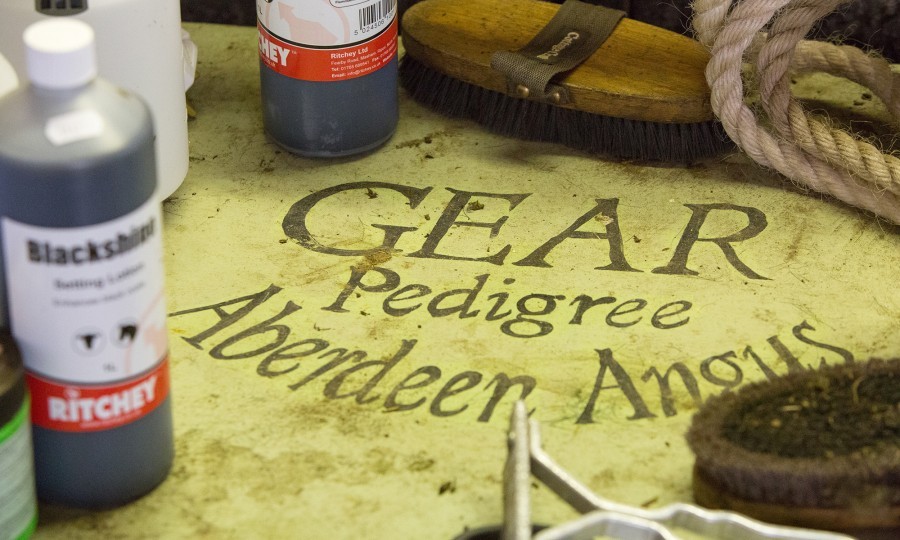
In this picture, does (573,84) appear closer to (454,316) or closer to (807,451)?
(454,316)

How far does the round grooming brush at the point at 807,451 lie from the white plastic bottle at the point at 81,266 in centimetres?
27

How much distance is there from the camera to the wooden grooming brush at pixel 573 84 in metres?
0.88

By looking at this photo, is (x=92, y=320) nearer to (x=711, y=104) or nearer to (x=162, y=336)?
(x=162, y=336)

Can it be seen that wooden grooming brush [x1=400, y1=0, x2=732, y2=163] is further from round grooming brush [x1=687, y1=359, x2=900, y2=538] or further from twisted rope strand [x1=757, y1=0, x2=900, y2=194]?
round grooming brush [x1=687, y1=359, x2=900, y2=538]

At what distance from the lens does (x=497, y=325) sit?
0.71 m

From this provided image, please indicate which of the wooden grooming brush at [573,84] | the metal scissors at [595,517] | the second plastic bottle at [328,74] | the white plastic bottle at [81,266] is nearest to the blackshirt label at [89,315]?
the white plastic bottle at [81,266]

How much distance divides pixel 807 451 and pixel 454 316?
10.0 inches

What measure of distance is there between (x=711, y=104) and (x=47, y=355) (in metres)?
0.54

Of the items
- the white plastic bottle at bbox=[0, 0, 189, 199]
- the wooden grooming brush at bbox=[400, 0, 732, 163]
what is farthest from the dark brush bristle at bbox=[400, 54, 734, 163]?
the white plastic bottle at bbox=[0, 0, 189, 199]

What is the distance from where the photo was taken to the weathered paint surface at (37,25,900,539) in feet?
1.95

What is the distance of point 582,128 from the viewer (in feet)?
2.97

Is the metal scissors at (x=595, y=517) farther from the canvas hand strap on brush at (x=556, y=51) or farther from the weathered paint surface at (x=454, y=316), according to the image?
the canvas hand strap on brush at (x=556, y=51)

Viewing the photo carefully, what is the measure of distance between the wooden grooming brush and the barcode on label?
0.30 feet

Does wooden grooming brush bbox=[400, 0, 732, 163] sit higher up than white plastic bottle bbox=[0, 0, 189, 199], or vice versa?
white plastic bottle bbox=[0, 0, 189, 199]
